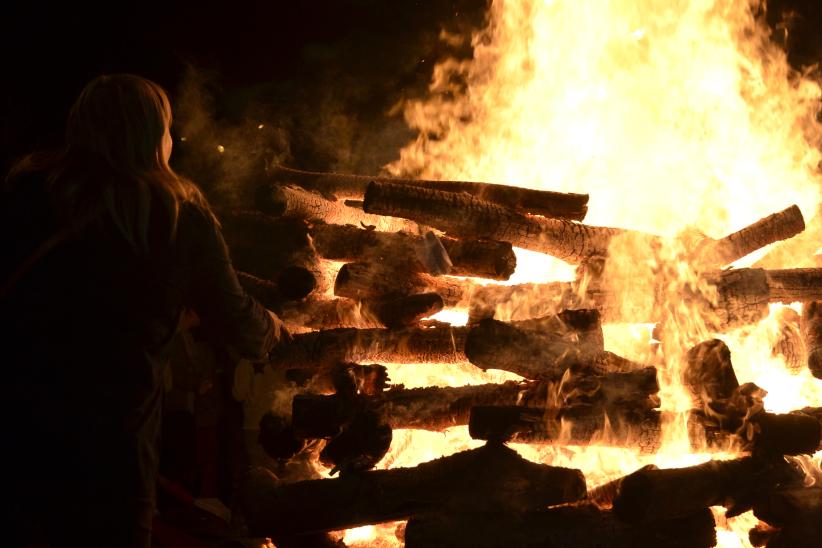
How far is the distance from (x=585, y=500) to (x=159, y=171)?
2.46 meters

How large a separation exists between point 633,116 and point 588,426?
370 centimetres

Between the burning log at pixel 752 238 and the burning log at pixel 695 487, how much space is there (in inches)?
60.8

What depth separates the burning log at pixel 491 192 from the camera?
4156mm

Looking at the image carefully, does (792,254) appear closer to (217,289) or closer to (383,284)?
(383,284)

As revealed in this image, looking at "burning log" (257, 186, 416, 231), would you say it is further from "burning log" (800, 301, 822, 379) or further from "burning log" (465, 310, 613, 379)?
"burning log" (800, 301, 822, 379)

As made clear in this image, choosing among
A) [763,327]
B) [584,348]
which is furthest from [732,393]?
[763,327]

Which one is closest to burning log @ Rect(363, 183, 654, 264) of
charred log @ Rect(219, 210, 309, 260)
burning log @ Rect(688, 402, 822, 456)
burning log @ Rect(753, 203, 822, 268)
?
burning log @ Rect(688, 402, 822, 456)

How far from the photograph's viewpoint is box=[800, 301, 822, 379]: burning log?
4.07 meters

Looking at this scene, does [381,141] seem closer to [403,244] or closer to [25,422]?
[403,244]

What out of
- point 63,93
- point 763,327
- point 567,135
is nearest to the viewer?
point 763,327

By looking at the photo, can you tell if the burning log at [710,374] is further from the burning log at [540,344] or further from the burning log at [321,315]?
the burning log at [321,315]

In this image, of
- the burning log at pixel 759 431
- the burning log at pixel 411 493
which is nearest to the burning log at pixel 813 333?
the burning log at pixel 759 431

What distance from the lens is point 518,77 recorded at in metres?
6.35

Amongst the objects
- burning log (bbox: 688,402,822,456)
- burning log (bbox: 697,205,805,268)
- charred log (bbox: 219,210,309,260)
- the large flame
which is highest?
the large flame
